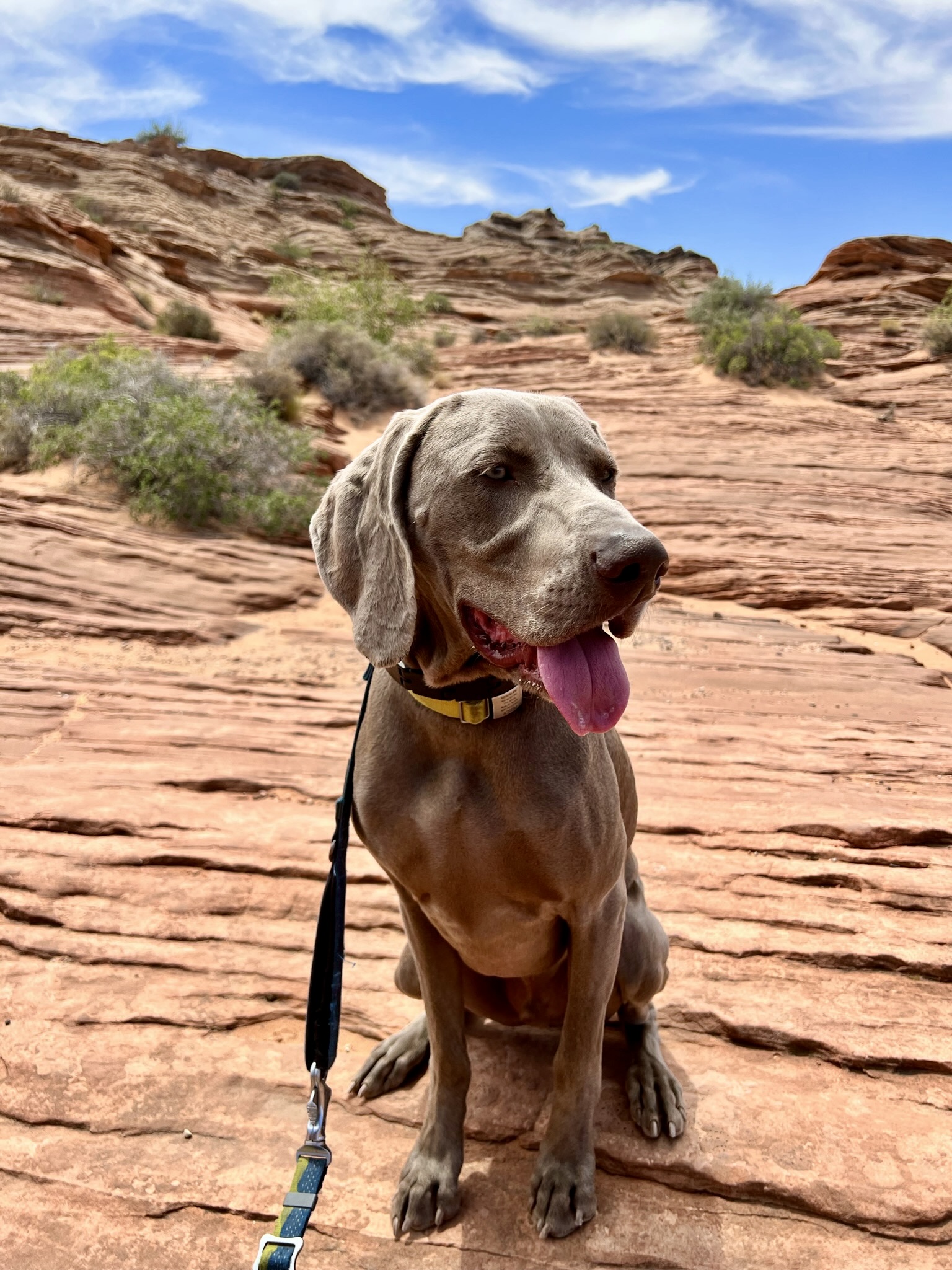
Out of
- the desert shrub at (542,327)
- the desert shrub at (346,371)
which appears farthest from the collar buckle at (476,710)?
the desert shrub at (542,327)

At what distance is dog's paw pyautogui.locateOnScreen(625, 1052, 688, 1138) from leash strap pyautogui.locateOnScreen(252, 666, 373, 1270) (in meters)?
0.90

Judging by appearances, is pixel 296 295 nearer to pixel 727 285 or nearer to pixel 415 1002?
pixel 727 285

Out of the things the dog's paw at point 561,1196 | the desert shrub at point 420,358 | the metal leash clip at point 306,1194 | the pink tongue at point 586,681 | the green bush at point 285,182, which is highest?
the green bush at point 285,182

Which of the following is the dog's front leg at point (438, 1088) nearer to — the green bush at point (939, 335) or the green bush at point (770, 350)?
the green bush at point (770, 350)

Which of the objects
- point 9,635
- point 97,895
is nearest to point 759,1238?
point 97,895

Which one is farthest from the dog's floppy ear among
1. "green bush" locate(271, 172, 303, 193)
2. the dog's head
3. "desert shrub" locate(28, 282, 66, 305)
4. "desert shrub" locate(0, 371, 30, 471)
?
"green bush" locate(271, 172, 303, 193)

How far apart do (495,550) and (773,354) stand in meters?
19.3

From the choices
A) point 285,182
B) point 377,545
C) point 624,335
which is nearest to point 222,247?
point 285,182

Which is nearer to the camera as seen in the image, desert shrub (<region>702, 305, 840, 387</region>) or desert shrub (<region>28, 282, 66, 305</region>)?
desert shrub (<region>702, 305, 840, 387</region>)

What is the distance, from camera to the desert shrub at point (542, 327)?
31609 millimetres

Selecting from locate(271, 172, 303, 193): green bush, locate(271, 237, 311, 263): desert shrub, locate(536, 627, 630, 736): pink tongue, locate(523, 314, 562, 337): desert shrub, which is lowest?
locate(536, 627, 630, 736): pink tongue

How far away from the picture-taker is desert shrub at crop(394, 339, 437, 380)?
22.2 meters

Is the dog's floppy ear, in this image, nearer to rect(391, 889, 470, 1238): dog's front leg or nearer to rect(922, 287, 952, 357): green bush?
rect(391, 889, 470, 1238): dog's front leg

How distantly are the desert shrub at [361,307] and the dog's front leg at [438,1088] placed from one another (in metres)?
20.0
